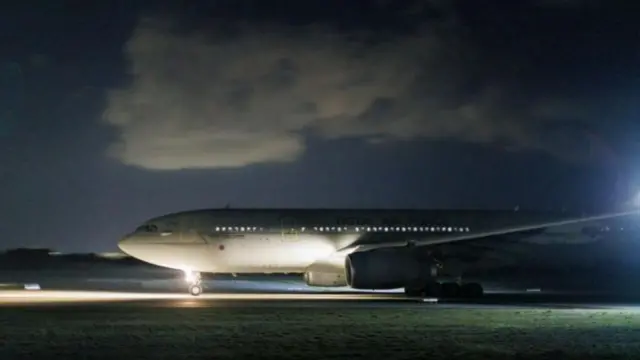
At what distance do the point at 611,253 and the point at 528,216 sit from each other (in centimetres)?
417

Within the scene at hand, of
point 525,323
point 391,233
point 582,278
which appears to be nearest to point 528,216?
point 582,278

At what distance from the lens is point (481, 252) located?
4516cm

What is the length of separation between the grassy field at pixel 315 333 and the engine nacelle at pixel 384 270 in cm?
789

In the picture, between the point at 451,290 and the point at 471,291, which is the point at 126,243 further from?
the point at 471,291

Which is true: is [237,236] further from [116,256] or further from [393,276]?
[116,256]

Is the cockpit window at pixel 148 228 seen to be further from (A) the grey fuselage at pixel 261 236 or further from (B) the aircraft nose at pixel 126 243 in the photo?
(B) the aircraft nose at pixel 126 243

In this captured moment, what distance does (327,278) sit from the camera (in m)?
46.3

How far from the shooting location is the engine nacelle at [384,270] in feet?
137

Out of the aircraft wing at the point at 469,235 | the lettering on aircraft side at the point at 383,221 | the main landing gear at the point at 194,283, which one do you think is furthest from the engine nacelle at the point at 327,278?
the main landing gear at the point at 194,283

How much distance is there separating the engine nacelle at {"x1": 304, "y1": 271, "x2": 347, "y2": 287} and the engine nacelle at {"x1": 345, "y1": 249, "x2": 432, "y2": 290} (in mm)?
3808

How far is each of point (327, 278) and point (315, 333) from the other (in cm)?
2139

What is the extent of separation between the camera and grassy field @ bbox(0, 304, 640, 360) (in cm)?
2084

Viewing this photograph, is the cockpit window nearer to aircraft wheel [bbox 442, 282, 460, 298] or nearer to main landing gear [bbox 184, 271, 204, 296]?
main landing gear [bbox 184, 271, 204, 296]

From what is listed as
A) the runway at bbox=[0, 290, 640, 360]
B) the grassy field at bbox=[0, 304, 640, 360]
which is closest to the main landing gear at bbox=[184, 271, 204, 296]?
the runway at bbox=[0, 290, 640, 360]
